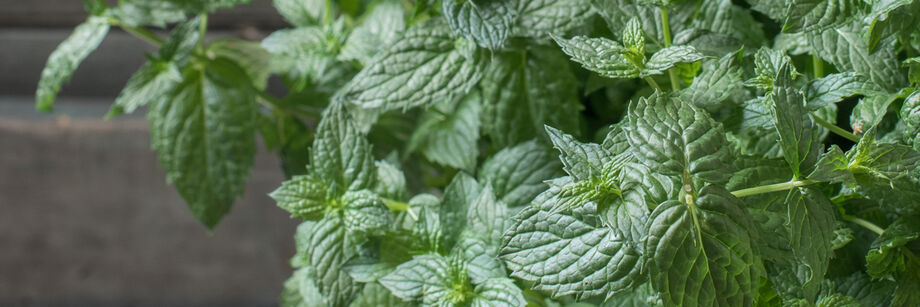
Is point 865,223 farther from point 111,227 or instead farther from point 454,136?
point 111,227

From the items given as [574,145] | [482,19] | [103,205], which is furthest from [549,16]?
[103,205]

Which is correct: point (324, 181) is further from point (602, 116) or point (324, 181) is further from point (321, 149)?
point (602, 116)

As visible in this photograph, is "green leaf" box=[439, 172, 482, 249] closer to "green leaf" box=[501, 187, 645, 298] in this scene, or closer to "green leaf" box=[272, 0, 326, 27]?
"green leaf" box=[501, 187, 645, 298]

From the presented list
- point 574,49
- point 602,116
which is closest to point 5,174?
point 602,116

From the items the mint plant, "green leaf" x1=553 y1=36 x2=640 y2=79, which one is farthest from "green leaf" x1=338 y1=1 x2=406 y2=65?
"green leaf" x1=553 y1=36 x2=640 y2=79

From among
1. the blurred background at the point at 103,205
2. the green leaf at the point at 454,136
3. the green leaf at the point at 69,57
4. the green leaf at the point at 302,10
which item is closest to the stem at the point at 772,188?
the green leaf at the point at 454,136

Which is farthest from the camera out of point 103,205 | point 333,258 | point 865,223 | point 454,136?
point 103,205
